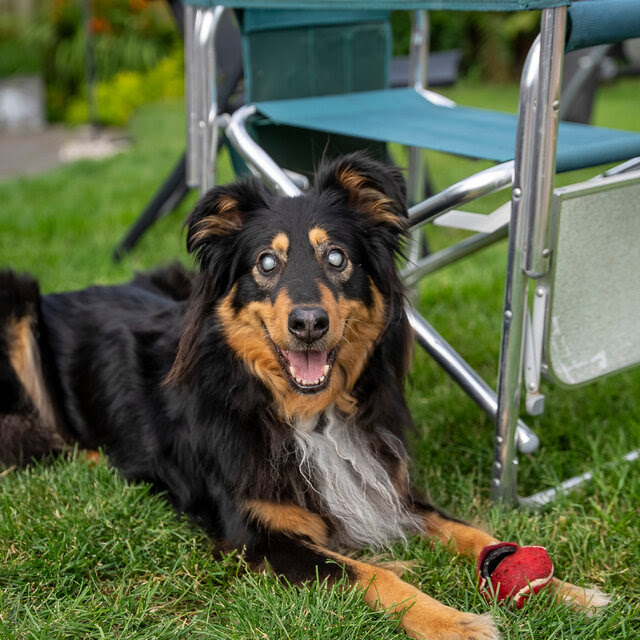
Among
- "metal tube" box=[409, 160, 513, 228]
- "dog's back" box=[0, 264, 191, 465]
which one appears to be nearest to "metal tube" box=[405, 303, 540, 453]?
"metal tube" box=[409, 160, 513, 228]

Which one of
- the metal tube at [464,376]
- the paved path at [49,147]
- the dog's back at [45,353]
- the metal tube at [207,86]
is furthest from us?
the paved path at [49,147]

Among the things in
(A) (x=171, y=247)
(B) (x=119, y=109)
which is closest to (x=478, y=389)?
(A) (x=171, y=247)

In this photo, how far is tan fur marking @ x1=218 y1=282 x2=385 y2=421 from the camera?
86.9 inches

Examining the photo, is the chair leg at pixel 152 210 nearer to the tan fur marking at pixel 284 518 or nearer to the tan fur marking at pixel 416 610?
the tan fur marking at pixel 284 518

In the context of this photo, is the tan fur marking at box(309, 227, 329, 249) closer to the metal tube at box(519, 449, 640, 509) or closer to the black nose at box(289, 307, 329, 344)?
the black nose at box(289, 307, 329, 344)

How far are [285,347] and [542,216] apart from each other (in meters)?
0.79

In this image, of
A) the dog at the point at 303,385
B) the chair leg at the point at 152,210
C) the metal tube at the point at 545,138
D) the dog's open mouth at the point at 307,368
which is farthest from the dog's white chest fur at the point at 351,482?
the chair leg at the point at 152,210

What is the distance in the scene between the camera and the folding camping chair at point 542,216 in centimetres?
210

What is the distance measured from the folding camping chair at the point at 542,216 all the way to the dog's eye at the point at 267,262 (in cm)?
42

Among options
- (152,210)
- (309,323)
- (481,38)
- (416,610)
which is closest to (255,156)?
(309,323)

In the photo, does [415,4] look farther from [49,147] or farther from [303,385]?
[49,147]

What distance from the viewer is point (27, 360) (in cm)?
291

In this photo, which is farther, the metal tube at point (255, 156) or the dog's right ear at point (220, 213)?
the metal tube at point (255, 156)

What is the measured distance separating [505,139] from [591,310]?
68 cm
